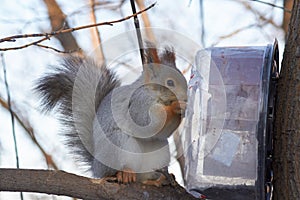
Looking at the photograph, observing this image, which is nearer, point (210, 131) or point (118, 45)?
point (210, 131)

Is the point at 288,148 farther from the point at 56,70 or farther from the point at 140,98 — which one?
the point at 56,70

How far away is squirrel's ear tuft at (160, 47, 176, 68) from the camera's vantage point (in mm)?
1295

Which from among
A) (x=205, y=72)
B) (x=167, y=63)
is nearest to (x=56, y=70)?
(x=167, y=63)

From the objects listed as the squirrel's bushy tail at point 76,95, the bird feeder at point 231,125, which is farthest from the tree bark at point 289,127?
the squirrel's bushy tail at point 76,95

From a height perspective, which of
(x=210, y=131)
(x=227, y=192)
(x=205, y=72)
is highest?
(x=205, y=72)

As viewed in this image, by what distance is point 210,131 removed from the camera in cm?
100

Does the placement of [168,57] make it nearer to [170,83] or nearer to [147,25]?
[170,83]

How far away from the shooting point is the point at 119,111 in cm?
135

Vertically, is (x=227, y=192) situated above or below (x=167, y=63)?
below

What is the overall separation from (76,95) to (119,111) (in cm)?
13

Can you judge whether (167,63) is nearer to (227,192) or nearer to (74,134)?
(74,134)

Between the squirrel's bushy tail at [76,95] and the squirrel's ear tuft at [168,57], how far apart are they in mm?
175

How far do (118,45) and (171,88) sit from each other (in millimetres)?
165

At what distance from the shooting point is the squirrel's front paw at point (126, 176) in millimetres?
1255
